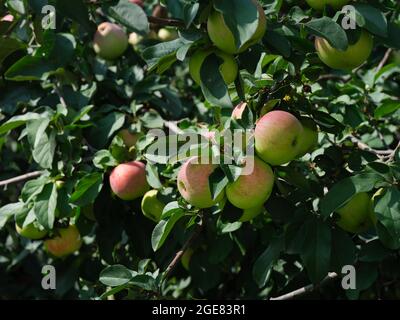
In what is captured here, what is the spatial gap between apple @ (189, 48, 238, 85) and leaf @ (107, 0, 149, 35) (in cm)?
10

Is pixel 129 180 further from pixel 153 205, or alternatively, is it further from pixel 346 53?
pixel 346 53

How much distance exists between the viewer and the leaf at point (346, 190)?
50.4 inches

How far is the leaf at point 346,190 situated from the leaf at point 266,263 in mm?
199

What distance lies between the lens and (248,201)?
123 centimetres

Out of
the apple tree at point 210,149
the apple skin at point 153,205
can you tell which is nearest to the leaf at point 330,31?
the apple tree at point 210,149

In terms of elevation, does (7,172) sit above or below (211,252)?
below

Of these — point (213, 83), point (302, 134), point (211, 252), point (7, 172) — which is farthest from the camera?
point (7, 172)

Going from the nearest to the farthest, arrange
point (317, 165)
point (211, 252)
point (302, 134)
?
1. point (302, 134)
2. point (317, 165)
3. point (211, 252)

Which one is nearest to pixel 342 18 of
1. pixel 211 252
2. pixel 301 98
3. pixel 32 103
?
pixel 301 98

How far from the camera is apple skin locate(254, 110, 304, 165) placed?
3.96 ft

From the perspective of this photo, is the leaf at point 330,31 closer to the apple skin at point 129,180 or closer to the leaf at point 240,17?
the leaf at point 240,17

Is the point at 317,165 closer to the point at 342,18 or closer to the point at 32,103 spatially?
the point at 342,18

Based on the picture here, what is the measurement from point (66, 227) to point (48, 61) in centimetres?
44

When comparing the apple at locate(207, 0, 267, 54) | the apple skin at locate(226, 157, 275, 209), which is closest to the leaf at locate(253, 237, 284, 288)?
the apple skin at locate(226, 157, 275, 209)
